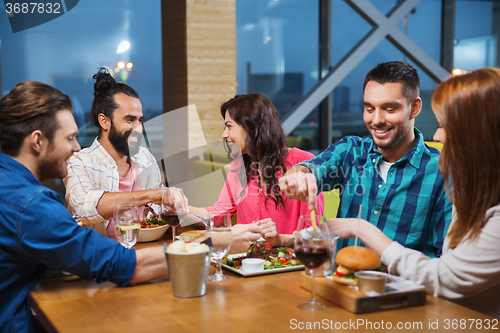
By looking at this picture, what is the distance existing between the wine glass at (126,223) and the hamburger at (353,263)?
700mm

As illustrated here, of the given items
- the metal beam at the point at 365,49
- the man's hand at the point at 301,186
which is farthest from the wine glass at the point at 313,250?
the metal beam at the point at 365,49

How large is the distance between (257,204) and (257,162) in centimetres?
27

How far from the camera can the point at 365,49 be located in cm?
600

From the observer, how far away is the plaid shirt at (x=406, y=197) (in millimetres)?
1772

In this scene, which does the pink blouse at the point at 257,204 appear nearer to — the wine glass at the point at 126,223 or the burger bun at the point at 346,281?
the wine glass at the point at 126,223

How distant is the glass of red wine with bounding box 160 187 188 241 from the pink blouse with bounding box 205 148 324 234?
2.37 ft

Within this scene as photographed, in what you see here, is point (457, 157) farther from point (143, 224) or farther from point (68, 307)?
point (143, 224)

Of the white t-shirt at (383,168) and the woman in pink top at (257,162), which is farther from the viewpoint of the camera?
the woman in pink top at (257,162)

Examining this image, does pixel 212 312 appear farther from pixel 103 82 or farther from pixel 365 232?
pixel 103 82

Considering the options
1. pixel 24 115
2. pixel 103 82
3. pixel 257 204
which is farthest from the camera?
pixel 103 82

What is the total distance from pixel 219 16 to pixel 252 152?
9.45 feet

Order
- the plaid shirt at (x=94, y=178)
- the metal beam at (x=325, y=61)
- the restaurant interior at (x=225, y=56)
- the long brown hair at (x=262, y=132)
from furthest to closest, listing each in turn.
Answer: the metal beam at (x=325, y=61)
the restaurant interior at (x=225, y=56)
the long brown hair at (x=262, y=132)
the plaid shirt at (x=94, y=178)

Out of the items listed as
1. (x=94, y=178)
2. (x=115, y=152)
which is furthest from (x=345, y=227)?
(x=115, y=152)

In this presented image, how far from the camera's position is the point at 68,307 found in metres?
1.18
